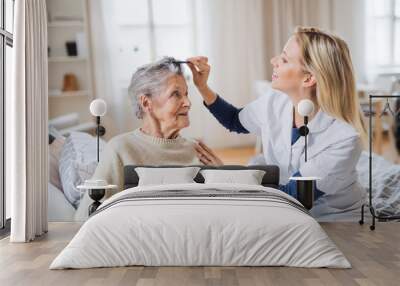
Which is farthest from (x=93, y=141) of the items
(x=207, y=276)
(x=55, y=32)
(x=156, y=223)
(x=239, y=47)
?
(x=207, y=276)

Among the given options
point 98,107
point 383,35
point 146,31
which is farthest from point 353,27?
point 98,107

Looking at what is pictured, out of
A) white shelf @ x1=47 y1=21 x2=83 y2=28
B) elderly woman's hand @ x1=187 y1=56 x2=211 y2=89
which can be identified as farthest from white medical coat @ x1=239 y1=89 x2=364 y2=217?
white shelf @ x1=47 y1=21 x2=83 y2=28

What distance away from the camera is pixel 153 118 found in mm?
6191

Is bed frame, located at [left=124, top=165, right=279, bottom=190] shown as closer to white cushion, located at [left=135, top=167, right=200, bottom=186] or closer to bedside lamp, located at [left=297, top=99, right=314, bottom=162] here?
white cushion, located at [left=135, top=167, right=200, bottom=186]

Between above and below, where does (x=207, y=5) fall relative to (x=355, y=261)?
above

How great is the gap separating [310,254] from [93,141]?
113 inches

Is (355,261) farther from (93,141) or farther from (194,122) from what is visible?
(93,141)

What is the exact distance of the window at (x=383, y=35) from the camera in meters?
6.30

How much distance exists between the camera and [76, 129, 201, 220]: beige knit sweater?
6.17m

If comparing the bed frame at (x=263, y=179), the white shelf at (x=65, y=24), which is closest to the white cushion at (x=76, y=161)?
the bed frame at (x=263, y=179)

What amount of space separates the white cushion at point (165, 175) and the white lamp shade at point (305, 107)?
1103 millimetres

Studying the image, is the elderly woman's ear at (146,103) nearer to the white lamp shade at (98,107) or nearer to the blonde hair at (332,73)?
the white lamp shade at (98,107)

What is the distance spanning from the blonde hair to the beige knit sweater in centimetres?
133

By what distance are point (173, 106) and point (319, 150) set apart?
1.42m
